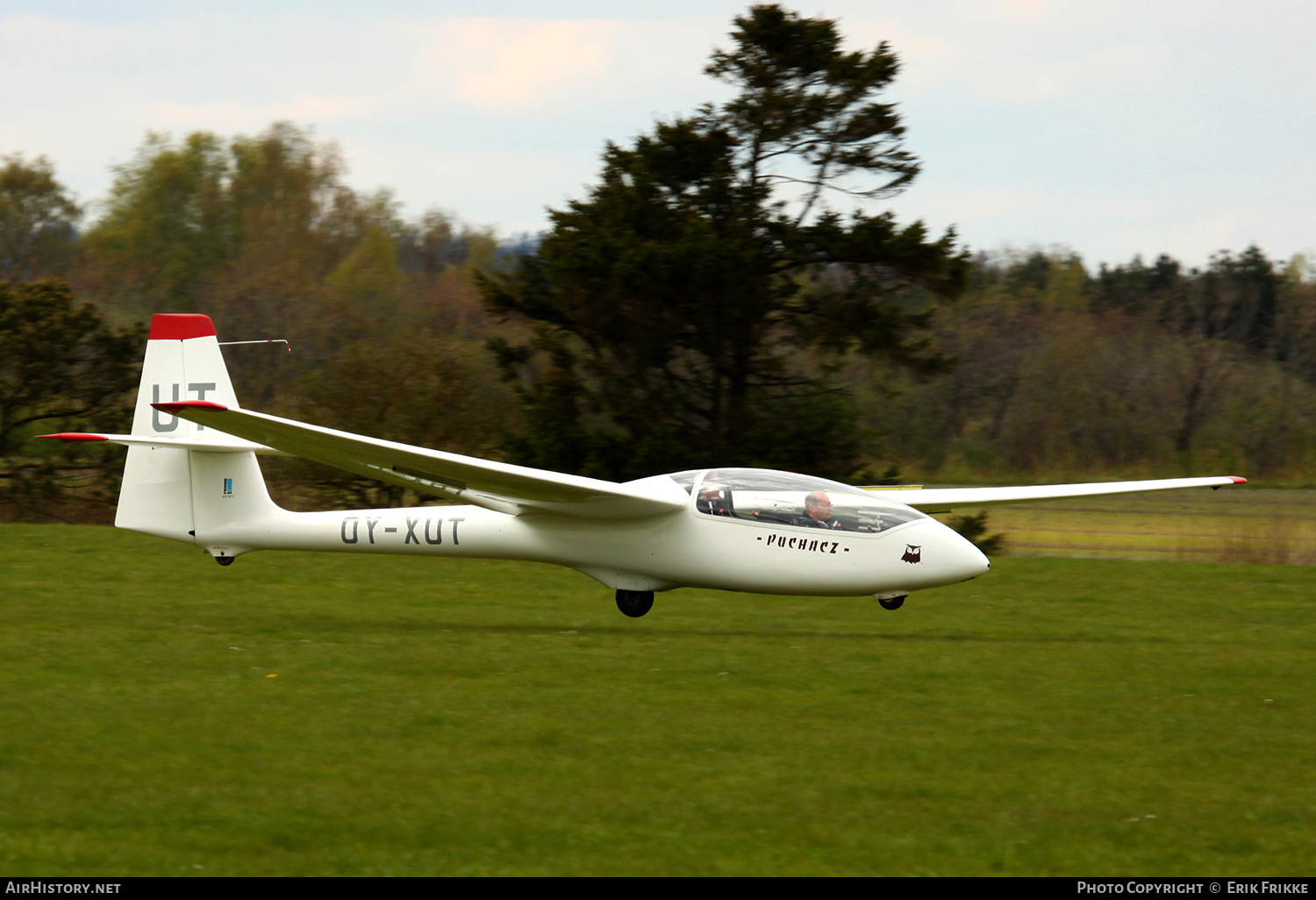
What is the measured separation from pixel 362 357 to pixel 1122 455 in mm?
28857

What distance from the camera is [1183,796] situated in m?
6.92

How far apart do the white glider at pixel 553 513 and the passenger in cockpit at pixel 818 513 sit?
0.01 meters

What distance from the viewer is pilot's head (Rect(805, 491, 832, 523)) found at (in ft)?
39.8

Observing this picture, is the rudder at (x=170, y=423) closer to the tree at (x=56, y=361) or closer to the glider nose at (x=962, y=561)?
the glider nose at (x=962, y=561)

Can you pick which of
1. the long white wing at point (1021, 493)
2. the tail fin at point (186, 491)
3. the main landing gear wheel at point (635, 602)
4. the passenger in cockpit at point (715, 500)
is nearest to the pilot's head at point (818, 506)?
the passenger in cockpit at point (715, 500)

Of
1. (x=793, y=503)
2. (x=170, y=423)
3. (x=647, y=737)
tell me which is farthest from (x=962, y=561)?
(x=170, y=423)

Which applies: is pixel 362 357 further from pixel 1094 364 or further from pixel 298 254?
pixel 298 254

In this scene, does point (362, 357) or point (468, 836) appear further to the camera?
point (362, 357)

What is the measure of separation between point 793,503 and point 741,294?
1332cm

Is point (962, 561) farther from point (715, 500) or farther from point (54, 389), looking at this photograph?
point (54, 389)

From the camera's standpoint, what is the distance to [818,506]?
480 inches

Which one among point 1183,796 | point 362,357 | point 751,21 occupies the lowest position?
point 1183,796

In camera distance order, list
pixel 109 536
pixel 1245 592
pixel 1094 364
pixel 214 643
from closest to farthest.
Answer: pixel 214 643 → pixel 1245 592 → pixel 109 536 → pixel 1094 364

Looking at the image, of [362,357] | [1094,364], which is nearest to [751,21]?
[362,357]
